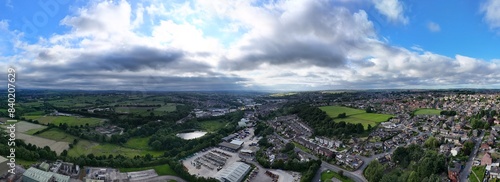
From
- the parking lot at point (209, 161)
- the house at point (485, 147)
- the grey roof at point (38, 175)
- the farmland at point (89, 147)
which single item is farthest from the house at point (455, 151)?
the grey roof at point (38, 175)

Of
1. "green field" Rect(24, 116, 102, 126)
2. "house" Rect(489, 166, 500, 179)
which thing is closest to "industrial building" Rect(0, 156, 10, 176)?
"green field" Rect(24, 116, 102, 126)

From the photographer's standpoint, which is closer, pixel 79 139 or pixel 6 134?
pixel 6 134

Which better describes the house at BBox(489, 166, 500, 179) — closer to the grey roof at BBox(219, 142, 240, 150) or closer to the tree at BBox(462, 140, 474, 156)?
the tree at BBox(462, 140, 474, 156)

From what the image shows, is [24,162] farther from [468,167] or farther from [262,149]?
[468,167]

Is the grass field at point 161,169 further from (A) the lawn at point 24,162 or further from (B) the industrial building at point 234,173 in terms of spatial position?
(A) the lawn at point 24,162

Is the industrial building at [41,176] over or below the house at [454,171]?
below

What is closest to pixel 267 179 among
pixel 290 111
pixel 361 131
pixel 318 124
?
pixel 361 131

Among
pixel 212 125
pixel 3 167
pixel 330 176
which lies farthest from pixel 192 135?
pixel 330 176

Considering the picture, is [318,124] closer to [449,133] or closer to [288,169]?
[449,133]
